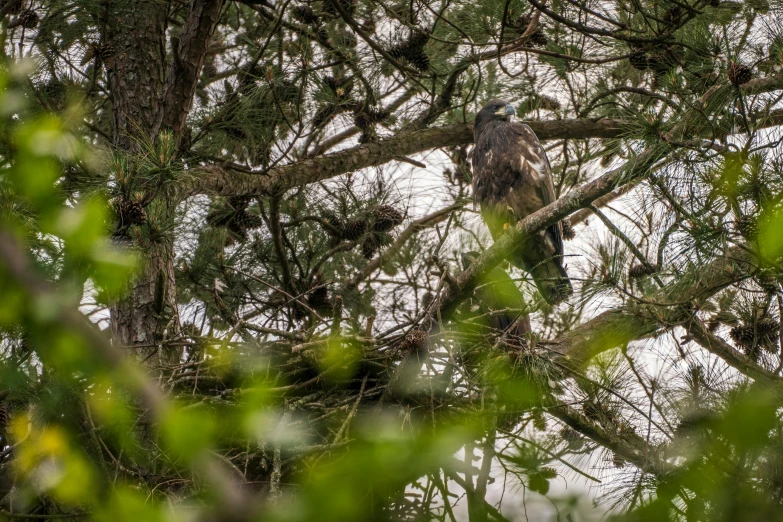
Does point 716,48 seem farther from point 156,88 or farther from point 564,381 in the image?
point 156,88

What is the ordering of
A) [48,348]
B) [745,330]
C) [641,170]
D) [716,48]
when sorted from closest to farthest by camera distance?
1. [48,348]
2. [641,170]
3. [716,48]
4. [745,330]

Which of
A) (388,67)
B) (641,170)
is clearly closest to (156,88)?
(388,67)

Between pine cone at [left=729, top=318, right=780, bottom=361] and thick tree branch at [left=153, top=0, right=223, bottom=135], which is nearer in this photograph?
pine cone at [left=729, top=318, right=780, bottom=361]

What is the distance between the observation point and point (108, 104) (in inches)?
177

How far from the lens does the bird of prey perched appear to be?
461cm

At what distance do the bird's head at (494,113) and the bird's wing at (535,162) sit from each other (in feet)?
0.63

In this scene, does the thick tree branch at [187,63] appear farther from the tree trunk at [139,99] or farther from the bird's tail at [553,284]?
the bird's tail at [553,284]

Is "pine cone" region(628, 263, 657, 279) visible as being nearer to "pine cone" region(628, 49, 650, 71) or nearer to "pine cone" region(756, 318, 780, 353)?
"pine cone" region(756, 318, 780, 353)

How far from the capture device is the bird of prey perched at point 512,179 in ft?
15.1

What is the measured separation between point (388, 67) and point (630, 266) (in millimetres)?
1839

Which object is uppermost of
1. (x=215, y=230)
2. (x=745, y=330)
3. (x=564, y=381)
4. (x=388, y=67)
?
(x=388, y=67)

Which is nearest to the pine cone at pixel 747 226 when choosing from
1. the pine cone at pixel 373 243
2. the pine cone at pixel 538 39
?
the pine cone at pixel 538 39

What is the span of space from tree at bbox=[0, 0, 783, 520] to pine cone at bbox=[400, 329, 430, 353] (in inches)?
0.6

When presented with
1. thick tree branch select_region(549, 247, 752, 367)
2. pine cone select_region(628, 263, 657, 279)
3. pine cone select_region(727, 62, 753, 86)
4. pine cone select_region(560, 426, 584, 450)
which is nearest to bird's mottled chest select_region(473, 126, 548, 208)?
thick tree branch select_region(549, 247, 752, 367)
